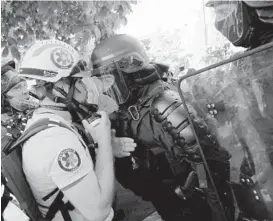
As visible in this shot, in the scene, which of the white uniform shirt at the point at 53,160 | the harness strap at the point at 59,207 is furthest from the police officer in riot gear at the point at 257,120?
the harness strap at the point at 59,207

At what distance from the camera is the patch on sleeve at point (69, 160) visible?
5.07ft

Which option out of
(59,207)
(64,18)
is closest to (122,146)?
(59,207)

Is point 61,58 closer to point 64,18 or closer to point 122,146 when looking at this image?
point 122,146

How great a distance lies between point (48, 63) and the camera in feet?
6.66

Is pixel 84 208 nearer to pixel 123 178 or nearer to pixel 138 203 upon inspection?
pixel 123 178

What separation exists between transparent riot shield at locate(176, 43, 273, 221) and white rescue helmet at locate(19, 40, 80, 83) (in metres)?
0.97

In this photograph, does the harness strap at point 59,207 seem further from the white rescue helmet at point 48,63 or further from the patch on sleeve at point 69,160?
the white rescue helmet at point 48,63

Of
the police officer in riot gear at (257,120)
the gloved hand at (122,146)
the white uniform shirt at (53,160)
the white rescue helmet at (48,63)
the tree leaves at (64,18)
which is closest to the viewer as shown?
the police officer in riot gear at (257,120)

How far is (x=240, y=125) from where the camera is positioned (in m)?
1.32

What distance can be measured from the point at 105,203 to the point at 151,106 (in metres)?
0.91

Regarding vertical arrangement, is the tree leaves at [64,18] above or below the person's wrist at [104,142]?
above

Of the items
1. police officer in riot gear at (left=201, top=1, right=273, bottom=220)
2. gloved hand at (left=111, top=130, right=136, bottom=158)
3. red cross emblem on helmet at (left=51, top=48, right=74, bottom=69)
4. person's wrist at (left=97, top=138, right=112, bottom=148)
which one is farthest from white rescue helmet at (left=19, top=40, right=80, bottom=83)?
police officer in riot gear at (left=201, top=1, right=273, bottom=220)

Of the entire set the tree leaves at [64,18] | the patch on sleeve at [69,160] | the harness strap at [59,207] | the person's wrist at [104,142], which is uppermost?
the tree leaves at [64,18]

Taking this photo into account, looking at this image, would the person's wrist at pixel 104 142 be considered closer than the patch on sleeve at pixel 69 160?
No
